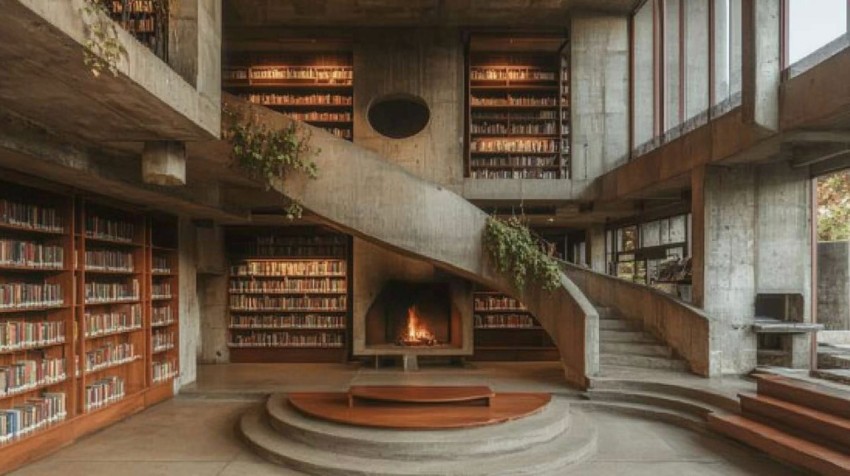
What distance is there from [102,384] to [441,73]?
23.3 ft

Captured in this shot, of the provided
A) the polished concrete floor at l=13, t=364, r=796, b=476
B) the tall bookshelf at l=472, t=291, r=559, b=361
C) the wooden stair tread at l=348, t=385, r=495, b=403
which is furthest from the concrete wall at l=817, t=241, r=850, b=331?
the wooden stair tread at l=348, t=385, r=495, b=403

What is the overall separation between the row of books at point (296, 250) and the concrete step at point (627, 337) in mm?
4675

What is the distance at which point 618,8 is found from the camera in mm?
10680

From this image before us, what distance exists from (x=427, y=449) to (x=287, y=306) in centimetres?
604

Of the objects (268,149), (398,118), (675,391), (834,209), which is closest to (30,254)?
(268,149)

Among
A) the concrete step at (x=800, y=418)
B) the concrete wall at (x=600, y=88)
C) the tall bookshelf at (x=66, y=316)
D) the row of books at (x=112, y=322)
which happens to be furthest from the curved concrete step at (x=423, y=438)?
the concrete wall at (x=600, y=88)

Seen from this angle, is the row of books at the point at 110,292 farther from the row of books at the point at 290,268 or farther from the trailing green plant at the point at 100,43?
the trailing green plant at the point at 100,43

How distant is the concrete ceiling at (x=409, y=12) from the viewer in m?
10.1

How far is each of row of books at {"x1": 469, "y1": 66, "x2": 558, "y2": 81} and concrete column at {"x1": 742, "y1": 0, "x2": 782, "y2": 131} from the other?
5.02 m

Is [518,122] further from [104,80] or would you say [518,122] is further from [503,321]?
[104,80]

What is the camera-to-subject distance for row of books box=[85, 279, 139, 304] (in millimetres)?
6500

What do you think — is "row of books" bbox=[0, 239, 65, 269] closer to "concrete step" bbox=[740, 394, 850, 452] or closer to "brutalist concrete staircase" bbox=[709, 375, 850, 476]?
"brutalist concrete staircase" bbox=[709, 375, 850, 476]

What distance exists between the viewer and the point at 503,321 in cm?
1139

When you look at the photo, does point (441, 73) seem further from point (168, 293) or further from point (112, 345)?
point (112, 345)
